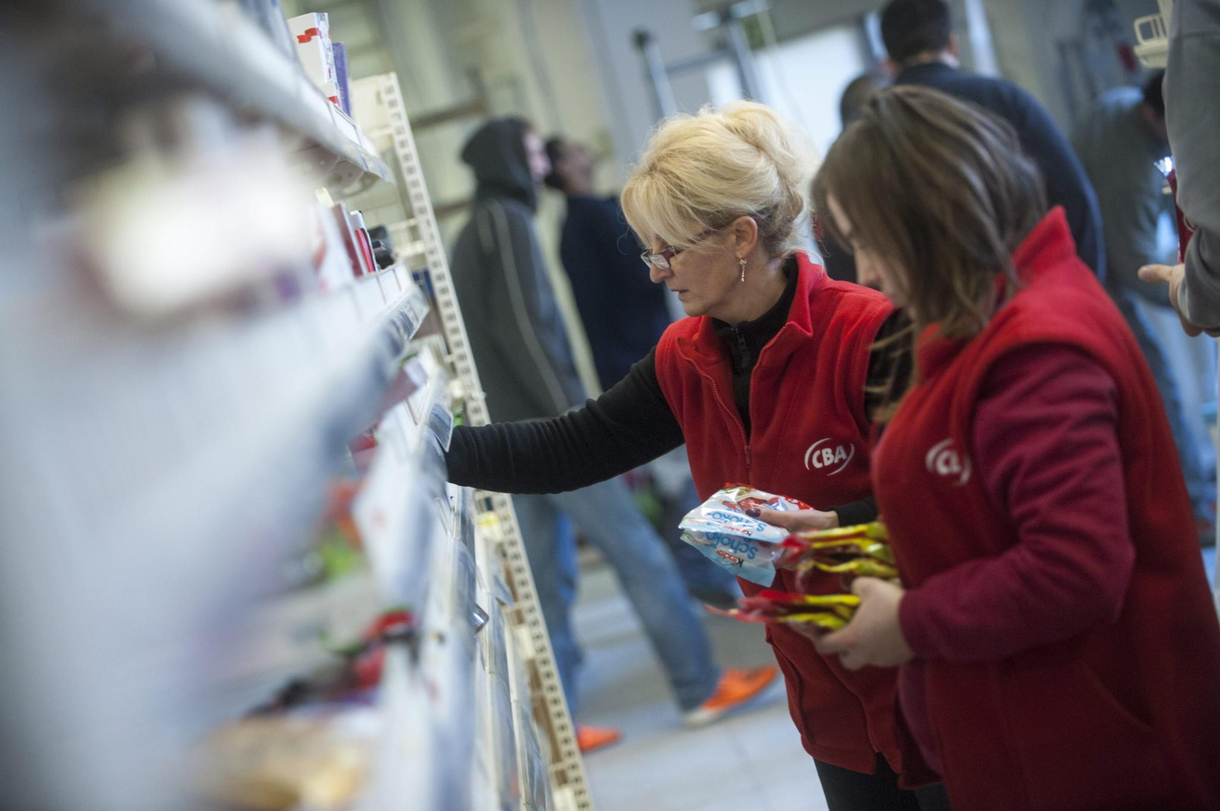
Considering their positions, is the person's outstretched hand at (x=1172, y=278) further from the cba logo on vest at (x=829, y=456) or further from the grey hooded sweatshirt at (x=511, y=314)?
the grey hooded sweatshirt at (x=511, y=314)

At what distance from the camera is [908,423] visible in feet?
3.63

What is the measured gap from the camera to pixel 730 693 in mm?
3344

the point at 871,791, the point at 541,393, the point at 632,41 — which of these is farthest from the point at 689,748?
the point at 632,41

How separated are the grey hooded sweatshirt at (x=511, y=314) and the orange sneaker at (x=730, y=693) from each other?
1.05 meters

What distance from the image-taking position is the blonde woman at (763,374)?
142 centimetres

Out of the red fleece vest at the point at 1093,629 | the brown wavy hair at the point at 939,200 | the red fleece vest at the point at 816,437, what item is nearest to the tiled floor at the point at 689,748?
the red fleece vest at the point at 816,437

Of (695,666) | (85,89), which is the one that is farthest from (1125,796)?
(695,666)

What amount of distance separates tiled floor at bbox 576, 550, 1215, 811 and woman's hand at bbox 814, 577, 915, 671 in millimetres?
1645

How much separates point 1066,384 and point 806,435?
50 cm

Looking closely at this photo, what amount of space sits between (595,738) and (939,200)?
8.67ft

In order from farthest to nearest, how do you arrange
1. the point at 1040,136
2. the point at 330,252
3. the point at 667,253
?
the point at 1040,136 → the point at 667,253 → the point at 330,252

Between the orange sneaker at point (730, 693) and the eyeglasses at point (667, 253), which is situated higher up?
the eyeglasses at point (667, 253)

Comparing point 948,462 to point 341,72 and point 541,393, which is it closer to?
point 341,72

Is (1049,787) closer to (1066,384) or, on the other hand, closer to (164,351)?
(1066,384)
